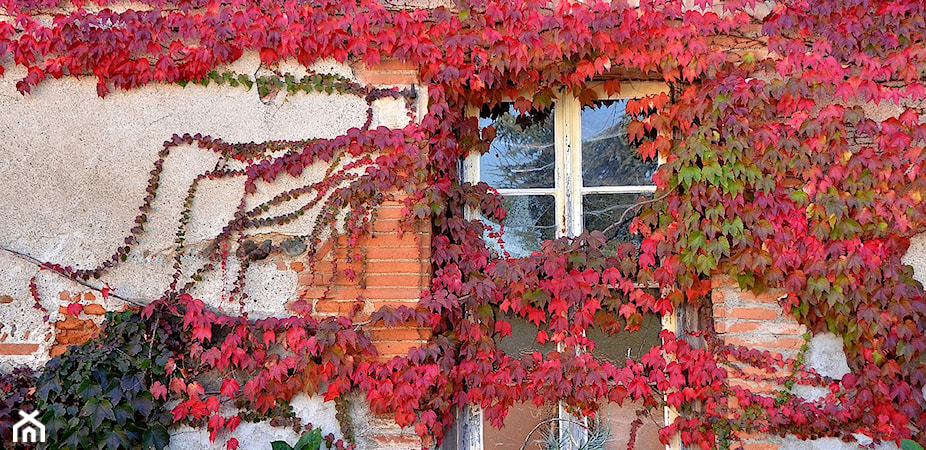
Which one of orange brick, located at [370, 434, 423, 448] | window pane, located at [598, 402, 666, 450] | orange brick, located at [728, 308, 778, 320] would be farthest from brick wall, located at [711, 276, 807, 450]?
orange brick, located at [370, 434, 423, 448]

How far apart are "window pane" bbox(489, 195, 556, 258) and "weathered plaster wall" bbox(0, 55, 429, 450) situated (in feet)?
1.89

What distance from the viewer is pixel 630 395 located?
342 cm

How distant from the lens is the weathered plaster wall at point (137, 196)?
126 inches

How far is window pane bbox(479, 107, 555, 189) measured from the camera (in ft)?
11.9

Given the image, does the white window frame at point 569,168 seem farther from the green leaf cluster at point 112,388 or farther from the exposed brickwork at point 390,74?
the green leaf cluster at point 112,388

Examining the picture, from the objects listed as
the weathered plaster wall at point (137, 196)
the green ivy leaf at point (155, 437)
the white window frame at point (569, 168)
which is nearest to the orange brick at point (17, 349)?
the weathered plaster wall at point (137, 196)

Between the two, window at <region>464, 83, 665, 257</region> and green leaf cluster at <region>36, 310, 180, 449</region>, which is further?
window at <region>464, 83, 665, 257</region>

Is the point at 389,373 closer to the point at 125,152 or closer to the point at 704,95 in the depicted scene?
the point at 125,152

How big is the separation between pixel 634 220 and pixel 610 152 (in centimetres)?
43

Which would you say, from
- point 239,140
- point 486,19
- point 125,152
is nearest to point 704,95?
point 486,19

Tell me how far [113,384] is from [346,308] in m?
1.04

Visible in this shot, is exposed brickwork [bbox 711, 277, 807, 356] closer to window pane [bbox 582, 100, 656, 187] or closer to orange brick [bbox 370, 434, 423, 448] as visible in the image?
window pane [bbox 582, 100, 656, 187]

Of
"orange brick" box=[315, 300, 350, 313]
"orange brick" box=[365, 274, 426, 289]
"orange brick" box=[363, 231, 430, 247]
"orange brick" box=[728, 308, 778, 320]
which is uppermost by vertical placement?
"orange brick" box=[363, 231, 430, 247]

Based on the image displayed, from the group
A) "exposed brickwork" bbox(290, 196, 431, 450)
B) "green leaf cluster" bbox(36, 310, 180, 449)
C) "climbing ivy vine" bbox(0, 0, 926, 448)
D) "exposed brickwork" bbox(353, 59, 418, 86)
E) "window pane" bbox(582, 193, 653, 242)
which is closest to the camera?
"green leaf cluster" bbox(36, 310, 180, 449)
